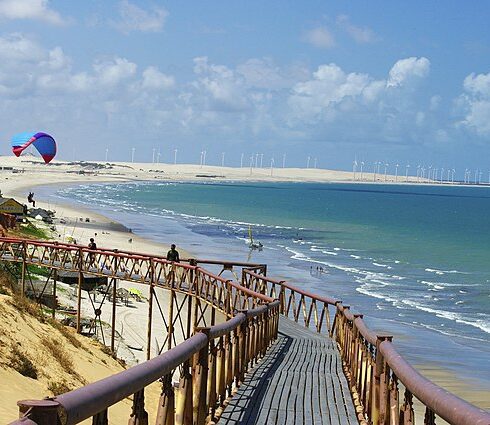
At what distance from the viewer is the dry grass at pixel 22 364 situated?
44.2 ft

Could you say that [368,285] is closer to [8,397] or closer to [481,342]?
[481,342]

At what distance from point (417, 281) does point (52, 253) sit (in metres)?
24.3

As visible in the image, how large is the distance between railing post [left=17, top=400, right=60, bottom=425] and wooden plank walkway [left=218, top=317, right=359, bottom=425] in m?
4.88

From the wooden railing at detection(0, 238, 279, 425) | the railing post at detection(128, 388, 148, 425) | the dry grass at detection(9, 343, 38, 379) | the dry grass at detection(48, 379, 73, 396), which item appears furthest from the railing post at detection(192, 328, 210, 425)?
the dry grass at detection(9, 343, 38, 379)

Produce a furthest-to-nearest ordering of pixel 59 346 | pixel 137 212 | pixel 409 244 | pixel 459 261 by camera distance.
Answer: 1. pixel 137 212
2. pixel 409 244
3. pixel 459 261
4. pixel 59 346

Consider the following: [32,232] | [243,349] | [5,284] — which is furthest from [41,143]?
[243,349]

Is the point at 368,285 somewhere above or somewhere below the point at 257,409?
below

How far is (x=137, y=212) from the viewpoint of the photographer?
95.6 metres

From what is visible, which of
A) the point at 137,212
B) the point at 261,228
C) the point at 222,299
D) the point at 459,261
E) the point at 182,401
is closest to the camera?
the point at 182,401

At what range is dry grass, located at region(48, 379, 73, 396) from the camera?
44.0 ft

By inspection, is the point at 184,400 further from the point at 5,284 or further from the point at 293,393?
the point at 5,284

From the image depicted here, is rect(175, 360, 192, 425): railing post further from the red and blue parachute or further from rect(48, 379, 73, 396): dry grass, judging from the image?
the red and blue parachute

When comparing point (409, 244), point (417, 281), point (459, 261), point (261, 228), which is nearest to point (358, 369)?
point (417, 281)

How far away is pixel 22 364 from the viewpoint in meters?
13.7
